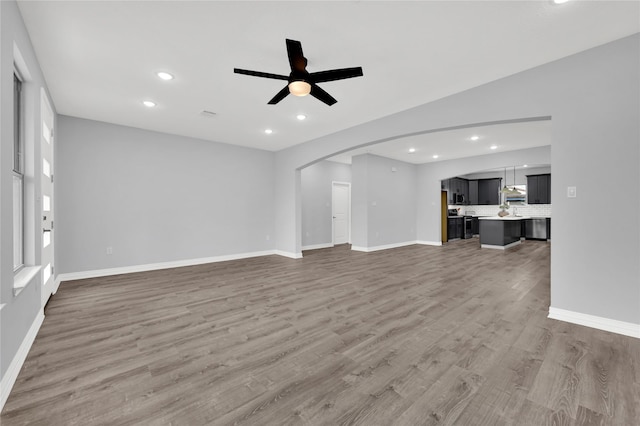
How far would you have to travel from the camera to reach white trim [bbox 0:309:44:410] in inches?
68.8

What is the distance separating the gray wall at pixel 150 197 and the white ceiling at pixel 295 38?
975 millimetres

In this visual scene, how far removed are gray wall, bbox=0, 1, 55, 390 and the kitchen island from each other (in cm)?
991

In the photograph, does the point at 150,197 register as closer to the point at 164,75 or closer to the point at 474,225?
the point at 164,75

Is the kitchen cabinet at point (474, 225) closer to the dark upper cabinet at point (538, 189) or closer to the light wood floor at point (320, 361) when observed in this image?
the dark upper cabinet at point (538, 189)

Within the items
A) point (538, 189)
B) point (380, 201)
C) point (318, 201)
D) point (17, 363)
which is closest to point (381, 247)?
point (380, 201)

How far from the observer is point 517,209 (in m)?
10.8

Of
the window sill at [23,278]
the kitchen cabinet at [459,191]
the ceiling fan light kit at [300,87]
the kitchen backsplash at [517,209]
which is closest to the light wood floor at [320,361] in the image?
the window sill at [23,278]

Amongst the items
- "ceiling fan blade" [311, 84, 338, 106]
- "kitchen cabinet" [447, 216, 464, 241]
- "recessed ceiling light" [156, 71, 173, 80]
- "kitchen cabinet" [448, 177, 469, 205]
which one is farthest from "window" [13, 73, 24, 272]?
"kitchen cabinet" [448, 177, 469, 205]

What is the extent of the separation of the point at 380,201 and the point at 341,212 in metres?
1.51

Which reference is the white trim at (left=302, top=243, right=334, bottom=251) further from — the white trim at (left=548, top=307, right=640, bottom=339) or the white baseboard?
the white trim at (left=548, top=307, right=640, bottom=339)

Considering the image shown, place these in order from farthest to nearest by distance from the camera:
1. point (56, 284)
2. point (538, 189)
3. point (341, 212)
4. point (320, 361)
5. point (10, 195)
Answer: point (538, 189)
point (341, 212)
point (56, 284)
point (320, 361)
point (10, 195)

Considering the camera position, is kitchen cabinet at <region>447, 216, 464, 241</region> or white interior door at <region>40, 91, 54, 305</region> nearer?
white interior door at <region>40, 91, 54, 305</region>

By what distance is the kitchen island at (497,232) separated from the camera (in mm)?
8312

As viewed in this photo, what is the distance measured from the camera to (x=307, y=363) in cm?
218
